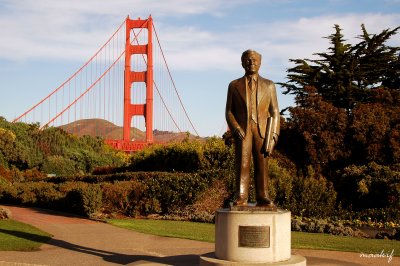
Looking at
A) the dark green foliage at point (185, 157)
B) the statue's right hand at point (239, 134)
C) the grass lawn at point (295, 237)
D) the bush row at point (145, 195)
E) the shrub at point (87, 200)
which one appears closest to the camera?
the statue's right hand at point (239, 134)

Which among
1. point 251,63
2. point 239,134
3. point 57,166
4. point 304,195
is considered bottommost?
point 304,195

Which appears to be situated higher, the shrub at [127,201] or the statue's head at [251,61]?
the statue's head at [251,61]

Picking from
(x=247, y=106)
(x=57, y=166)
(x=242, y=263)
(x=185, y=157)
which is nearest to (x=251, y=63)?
(x=247, y=106)

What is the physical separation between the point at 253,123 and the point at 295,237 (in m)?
5.70

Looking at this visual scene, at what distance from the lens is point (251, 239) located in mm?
8633

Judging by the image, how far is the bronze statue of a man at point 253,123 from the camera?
364 inches

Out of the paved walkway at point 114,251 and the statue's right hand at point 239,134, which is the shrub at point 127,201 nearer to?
the paved walkway at point 114,251

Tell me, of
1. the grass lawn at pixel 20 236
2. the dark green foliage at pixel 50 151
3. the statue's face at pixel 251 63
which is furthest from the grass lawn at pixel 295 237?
the dark green foliage at pixel 50 151

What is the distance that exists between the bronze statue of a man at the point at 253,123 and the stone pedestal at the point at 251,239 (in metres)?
0.46

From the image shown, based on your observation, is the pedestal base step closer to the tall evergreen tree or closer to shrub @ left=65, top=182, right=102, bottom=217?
shrub @ left=65, top=182, right=102, bottom=217

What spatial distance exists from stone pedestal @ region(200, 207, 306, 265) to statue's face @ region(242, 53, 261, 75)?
7.46 feet

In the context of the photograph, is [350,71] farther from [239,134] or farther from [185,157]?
[239,134]

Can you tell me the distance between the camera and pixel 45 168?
151 ft

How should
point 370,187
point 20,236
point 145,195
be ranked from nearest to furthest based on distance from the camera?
point 20,236, point 145,195, point 370,187
